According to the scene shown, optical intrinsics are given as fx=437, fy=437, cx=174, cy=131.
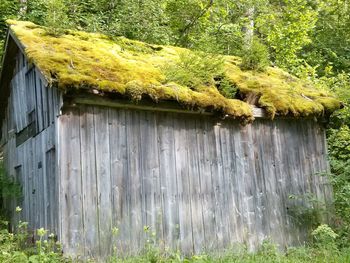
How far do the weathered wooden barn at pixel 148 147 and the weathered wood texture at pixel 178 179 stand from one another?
20 millimetres

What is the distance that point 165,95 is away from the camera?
7969 mm

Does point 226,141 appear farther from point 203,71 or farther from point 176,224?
point 176,224

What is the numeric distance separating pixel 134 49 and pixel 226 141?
125 inches

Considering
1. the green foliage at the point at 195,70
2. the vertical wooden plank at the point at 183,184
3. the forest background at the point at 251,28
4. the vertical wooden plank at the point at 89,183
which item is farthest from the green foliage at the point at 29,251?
the green foliage at the point at 195,70

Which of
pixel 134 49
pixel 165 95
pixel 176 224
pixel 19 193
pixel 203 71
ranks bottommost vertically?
pixel 176 224

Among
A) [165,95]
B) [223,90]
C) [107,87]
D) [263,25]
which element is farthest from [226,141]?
[263,25]

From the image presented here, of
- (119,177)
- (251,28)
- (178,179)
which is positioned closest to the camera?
(119,177)

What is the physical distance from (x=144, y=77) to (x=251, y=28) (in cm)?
1253

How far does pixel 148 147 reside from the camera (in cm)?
821

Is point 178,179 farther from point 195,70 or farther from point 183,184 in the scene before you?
point 195,70

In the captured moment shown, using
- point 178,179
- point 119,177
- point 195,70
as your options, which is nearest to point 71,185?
point 119,177

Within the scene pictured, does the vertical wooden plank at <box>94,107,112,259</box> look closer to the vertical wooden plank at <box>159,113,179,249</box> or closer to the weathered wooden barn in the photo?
the weathered wooden barn

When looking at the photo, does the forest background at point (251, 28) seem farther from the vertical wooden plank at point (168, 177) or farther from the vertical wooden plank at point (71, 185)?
the vertical wooden plank at point (71, 185)

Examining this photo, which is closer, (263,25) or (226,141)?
(226,141)
